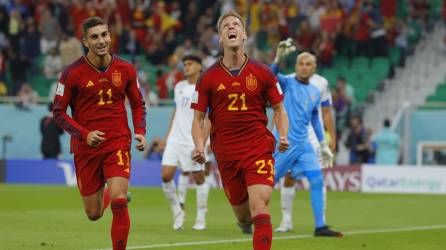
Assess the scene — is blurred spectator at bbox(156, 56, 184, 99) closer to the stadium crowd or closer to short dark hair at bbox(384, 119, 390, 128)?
the stadium crowd

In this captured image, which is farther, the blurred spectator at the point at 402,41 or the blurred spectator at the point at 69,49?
the blurred spectator at the point at 402,41

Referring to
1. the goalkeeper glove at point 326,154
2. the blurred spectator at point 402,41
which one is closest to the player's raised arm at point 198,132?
the goalkeeper glove at point 326,154

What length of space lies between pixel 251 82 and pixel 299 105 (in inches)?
183

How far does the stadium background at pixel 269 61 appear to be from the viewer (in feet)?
96.0

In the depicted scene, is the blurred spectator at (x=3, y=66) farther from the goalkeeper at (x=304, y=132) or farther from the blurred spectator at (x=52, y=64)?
the goalkeeper at (x=304, y=132)

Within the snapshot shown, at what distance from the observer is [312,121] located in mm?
16016

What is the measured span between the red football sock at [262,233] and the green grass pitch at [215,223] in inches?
111

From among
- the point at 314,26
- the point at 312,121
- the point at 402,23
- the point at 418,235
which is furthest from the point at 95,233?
the point at 402,23

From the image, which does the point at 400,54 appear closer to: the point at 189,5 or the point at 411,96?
the point at 411,96

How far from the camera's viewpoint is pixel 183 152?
16.9 meters

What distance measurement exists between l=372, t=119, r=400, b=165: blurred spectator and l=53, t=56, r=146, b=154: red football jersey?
17.9m

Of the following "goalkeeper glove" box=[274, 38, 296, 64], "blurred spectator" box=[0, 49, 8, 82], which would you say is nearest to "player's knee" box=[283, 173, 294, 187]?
"goalkeeper glove" box=[274, 38, 296, 64]

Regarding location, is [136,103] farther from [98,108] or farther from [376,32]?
[376,32]

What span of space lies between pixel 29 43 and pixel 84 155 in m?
23.1
